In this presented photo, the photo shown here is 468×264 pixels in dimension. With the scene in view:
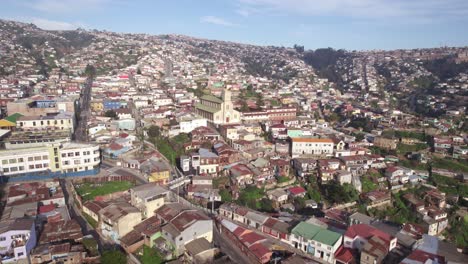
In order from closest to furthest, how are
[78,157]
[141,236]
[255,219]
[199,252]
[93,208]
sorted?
[199,252] → [141,236] → [93,208] → [255,219] → [78,157]

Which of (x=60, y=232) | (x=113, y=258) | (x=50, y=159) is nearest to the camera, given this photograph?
(x=113, y=258)

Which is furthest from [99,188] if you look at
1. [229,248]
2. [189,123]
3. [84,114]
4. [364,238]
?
[84,114]

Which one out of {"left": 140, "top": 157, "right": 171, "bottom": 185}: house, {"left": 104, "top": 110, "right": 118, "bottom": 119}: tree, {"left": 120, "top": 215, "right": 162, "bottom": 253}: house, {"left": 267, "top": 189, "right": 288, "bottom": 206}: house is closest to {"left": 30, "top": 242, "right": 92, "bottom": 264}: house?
{"left": 120, "top": 215, "right": 162, "bottom": 253}: house

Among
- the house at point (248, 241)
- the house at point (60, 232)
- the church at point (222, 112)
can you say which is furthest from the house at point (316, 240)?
the church at point (222, 112)

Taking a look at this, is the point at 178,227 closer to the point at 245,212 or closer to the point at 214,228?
the point at 214,228

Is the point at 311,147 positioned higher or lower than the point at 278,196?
higher

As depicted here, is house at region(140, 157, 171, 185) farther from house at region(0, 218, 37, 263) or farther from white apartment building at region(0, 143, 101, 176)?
house at region(0, 218, 37, 263)

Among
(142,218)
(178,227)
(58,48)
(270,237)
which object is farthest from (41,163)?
(58,48)

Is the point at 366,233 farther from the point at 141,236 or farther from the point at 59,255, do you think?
the point at 59,255
